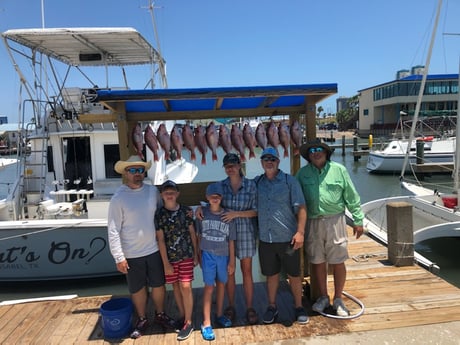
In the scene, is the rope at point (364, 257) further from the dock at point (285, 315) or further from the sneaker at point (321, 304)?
the sneaker at point (321, 304)

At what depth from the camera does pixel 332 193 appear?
336 centimetres

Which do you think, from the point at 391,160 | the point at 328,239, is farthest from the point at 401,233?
the point at 391,160

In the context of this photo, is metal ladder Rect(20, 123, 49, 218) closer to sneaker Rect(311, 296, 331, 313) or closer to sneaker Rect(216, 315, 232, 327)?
sneaker Rect(216, 315, 232, 327)

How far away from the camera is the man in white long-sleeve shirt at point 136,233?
3096 millimetres

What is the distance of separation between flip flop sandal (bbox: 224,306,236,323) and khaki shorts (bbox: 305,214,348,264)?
96 cm

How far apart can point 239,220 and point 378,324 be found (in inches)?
65.0

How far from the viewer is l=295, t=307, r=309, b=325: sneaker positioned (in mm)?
3402

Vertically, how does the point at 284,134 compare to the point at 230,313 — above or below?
above

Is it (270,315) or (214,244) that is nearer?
(214,244)

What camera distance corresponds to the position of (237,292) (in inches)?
165

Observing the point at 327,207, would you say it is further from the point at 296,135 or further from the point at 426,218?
the point at 426,218

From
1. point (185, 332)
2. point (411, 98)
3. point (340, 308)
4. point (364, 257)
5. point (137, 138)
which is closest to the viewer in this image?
point (185, 332)

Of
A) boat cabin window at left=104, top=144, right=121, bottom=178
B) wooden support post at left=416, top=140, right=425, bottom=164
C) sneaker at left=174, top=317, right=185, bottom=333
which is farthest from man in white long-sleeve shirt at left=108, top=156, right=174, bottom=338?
wooden support post at left=416, top=140, right=425, bottom=164

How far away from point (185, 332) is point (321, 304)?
138 centimetres
